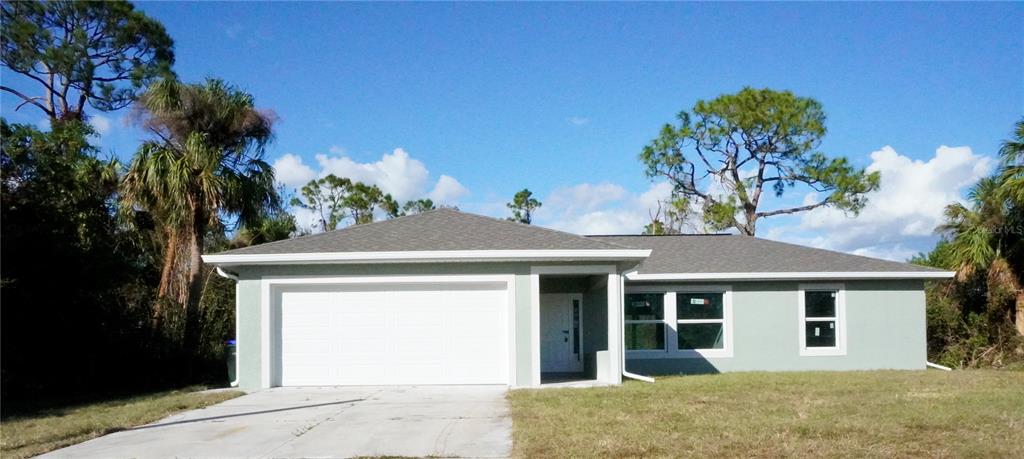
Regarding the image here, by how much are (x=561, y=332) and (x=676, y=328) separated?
247 centimetres

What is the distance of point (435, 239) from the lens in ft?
53.1

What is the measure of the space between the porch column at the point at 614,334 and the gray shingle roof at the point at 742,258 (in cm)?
309

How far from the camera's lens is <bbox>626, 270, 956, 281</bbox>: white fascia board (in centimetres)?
1867

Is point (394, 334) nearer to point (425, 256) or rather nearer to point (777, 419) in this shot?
point (425, 256)

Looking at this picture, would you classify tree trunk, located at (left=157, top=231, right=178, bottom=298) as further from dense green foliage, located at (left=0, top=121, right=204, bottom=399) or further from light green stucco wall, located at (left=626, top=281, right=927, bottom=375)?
light green stucco wall, located at (left=626, top=281, right=927, bottom=375)

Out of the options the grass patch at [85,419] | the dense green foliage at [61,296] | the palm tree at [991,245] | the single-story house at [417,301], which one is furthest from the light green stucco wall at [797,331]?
the dense green foliage at [61,296]

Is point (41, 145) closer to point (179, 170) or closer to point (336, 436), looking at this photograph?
point (179, 170)

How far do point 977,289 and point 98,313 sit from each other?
64.7 ft

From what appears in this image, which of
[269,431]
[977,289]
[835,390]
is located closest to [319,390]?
[269,431]

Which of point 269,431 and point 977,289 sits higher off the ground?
point 977,289

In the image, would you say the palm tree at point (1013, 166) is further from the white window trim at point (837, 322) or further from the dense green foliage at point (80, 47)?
the dense green foliage at point (80, 47)

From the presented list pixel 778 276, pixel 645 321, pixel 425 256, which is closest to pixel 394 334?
pixel 425 256

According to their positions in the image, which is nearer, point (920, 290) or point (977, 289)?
point (920, 290)

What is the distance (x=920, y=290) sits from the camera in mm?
19266
